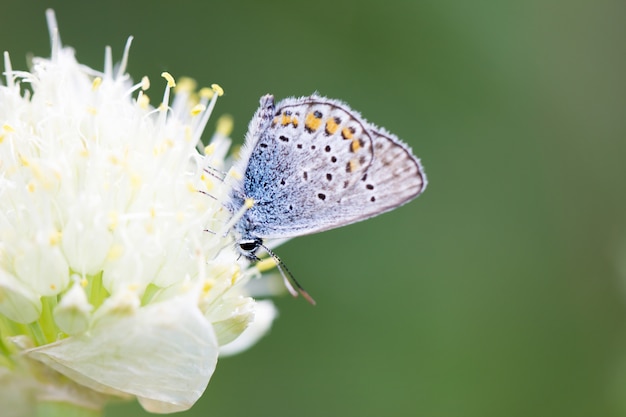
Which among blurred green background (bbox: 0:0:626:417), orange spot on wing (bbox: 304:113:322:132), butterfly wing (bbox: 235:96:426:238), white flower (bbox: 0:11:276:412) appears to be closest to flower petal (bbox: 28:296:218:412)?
white flower (bbox: 0:11:276:412)

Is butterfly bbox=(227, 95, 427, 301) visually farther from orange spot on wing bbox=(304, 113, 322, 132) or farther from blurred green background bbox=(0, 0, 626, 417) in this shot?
blurred green background bbox=(0, 0, 626, 417)

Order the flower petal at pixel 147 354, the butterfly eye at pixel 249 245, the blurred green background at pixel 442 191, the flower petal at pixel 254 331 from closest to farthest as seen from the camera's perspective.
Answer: the flower petal at pixel 147 354
the butterfly eye at pixel 249 245
the flower petal at pixel 254 331
the blurred green background at pixel 442 191

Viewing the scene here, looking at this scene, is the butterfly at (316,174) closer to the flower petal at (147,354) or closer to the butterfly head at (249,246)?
the butterfly head at (249,246)

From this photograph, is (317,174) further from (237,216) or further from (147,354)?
(147,354)

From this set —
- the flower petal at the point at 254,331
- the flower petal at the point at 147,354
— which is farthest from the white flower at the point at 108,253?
the flower petal at the point at 254,331

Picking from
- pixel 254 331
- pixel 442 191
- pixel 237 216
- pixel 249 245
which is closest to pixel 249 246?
pixel 249 245

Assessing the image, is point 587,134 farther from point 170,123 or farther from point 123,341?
point 123,341
